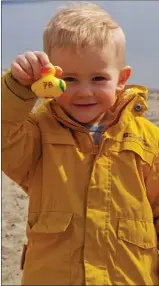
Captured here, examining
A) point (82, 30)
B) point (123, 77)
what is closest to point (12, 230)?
point (123, 77)

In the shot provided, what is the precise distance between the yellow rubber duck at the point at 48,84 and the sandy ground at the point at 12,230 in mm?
1378

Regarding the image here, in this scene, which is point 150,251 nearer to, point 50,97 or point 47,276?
point 47,276

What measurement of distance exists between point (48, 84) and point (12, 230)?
5.44ft

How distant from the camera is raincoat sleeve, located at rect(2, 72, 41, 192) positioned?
142 centimetres

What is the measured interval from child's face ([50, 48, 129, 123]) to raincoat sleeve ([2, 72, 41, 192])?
113 mm

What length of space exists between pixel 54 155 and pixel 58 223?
17cm

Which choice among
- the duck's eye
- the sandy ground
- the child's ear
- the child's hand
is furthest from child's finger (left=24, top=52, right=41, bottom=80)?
the sandy ground

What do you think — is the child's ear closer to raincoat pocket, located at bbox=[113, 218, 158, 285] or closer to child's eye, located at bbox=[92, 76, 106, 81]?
child's eye, located at bbox=[92, 76, 106, 81]

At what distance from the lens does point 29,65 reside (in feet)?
4.55

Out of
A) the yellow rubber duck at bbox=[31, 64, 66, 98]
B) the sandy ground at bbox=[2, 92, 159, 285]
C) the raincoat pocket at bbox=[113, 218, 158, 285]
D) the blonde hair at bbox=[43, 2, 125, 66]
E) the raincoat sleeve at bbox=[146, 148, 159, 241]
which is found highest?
the blonde hair at bbox=[43, 2, 125, 66]

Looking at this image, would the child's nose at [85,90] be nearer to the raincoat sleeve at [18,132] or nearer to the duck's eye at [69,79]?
the duck's eye at [69,79]

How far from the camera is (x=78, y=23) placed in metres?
1.53

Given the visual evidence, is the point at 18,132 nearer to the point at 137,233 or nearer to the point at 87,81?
the point at 87,81

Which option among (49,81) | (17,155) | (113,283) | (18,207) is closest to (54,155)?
(17,155)
